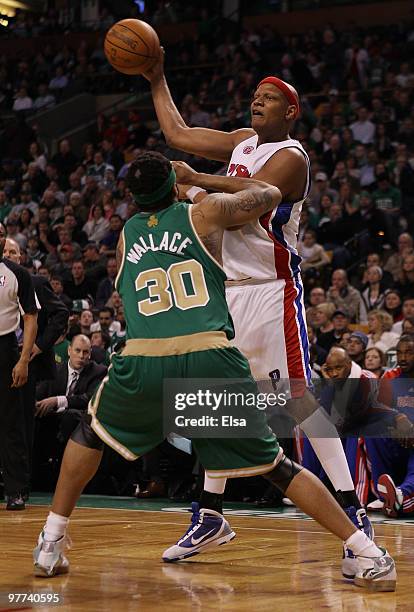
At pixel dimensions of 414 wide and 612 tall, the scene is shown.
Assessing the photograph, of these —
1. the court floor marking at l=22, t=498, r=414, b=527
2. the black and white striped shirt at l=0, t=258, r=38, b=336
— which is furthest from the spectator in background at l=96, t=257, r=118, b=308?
the court floor marking at l=22, t=498, r=414, b=527

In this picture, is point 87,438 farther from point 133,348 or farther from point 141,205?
point 141,205

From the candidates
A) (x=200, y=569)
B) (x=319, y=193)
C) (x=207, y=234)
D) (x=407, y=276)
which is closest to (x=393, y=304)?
(x=407, y=276)

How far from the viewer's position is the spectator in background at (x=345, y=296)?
11648mm

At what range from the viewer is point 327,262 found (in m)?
12.8

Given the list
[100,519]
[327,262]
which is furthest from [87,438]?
[327,262]

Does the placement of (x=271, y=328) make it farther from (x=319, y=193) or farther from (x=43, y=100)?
(x=43, y=100)

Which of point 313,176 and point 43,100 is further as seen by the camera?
point 43,100

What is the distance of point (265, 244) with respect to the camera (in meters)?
5.15

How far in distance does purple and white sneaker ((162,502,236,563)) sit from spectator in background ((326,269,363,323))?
6519mm

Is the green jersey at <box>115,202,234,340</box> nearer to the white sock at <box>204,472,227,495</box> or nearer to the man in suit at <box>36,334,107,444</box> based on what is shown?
the white sock at <box>204,472,227,495</box>

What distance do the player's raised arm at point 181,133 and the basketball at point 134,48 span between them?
0.23 ft

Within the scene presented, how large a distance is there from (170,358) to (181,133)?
5.12 ft

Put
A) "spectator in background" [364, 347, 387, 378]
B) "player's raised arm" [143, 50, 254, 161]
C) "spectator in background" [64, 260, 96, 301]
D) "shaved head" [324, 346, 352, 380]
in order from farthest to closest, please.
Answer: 1. "spectator in background" [64, 260, 96, 301]
2. "spectator in background" [364, 347, 387, 378]
3. "shaved head" [324, 346, 352, 380]
4. "player's raised arm" [143, 50, 254, 161]

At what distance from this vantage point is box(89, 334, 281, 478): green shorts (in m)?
4.34
